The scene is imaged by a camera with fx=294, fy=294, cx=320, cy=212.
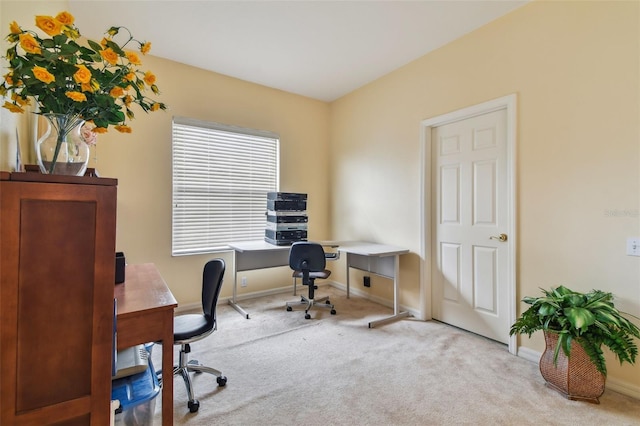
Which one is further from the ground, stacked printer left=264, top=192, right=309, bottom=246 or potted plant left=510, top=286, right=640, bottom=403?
stacked printer left=264, top=192, right=309, bottom=246

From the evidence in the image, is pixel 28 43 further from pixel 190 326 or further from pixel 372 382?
pixel 372 382

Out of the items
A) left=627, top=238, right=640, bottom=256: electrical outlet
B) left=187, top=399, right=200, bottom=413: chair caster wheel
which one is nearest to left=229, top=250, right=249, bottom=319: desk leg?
left=187, top=399, right=200, bottom=413: chair caster wheel

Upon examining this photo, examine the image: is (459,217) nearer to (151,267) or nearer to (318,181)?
(318,181)

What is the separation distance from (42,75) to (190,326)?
5.21 ft

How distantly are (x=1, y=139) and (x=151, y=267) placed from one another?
1317 mm

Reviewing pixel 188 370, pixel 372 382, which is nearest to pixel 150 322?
pixel 188 370

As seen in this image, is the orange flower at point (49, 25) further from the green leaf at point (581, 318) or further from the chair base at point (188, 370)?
the green leaf at point (581, 318)

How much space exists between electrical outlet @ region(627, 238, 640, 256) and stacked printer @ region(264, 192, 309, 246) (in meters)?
2.89

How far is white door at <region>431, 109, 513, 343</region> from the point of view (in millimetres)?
2623

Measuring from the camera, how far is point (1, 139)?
109cm

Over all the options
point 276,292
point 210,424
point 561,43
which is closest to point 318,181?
point 276,292

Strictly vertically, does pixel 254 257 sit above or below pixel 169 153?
below

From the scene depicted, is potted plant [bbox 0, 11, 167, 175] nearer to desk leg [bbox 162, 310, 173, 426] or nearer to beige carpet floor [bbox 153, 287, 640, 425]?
desk leg [bbox 162, 310, 173, 426]

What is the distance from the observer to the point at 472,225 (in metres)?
2.86
